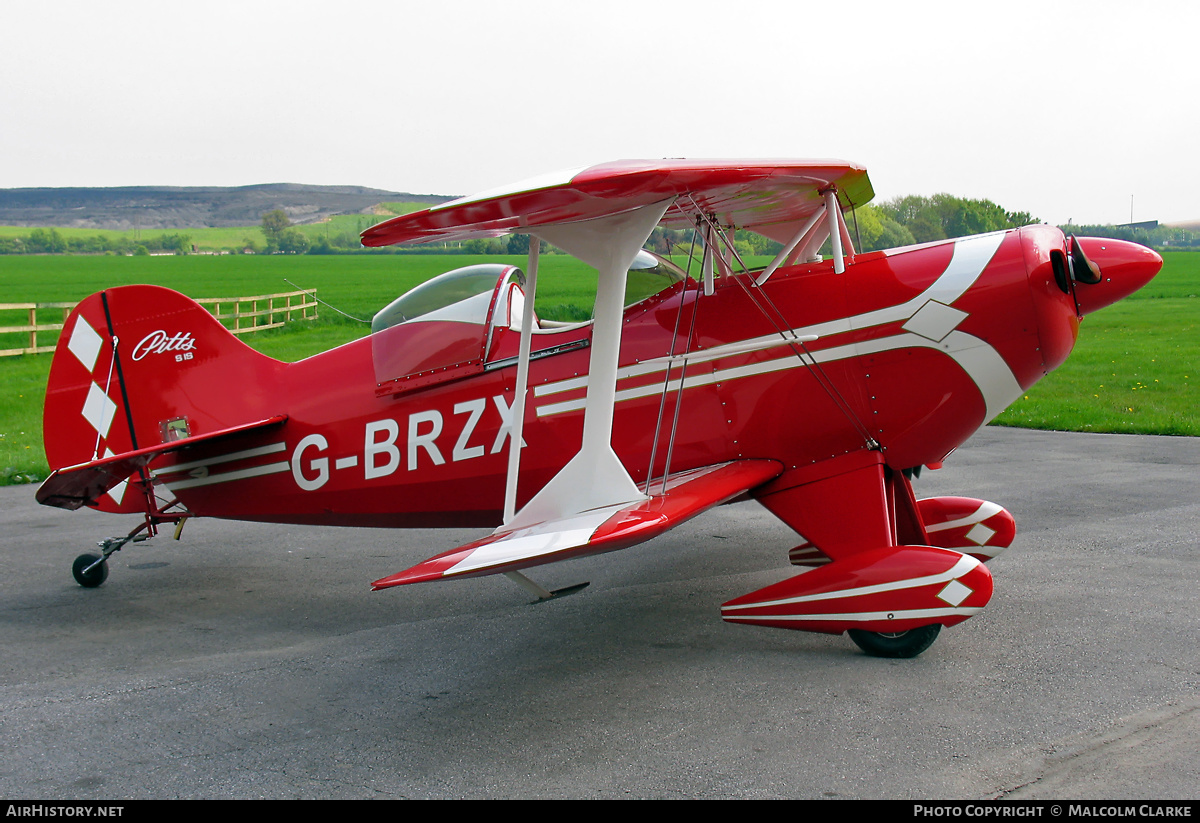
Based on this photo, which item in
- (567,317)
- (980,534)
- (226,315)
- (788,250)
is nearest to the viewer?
(788,250)

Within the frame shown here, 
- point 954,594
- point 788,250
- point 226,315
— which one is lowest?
point 954,594

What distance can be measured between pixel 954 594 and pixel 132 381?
5636 mm

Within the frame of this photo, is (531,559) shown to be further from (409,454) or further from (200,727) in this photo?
(409,454)

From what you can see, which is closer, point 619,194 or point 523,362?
point 619,194

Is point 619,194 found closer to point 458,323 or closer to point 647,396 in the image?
point 647,396

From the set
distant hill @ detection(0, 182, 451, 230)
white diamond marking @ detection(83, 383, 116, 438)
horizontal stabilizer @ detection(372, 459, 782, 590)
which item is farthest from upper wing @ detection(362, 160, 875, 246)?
distant hill @ detection(0, 182, 451, 230)

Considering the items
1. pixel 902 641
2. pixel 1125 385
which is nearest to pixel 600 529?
pixel 902 641

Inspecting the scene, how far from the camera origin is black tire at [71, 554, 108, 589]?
249 inches

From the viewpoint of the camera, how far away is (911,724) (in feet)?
11.8

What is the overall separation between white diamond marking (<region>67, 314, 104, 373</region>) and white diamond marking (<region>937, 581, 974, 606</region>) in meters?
5.86

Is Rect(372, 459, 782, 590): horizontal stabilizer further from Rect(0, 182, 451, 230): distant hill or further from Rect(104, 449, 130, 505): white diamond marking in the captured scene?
Rect(0, 182, 451, 230): distant hill

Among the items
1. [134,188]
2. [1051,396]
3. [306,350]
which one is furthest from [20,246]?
[1051,396]

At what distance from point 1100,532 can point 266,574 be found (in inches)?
249

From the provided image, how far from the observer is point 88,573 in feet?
20.8
